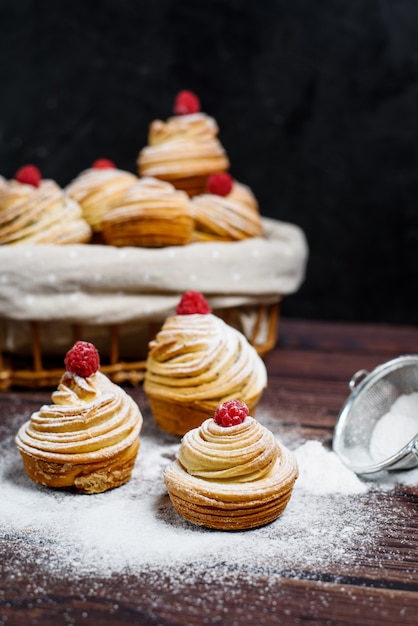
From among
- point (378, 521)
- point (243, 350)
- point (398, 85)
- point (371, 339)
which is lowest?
point (371, 339)

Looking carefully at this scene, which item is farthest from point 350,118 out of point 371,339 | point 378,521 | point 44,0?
point 378,521

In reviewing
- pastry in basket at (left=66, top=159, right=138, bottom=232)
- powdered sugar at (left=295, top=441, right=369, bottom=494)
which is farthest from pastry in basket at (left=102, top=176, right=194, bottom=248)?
powdered sugar at (left=295, top=441, right=369, bottom=494)

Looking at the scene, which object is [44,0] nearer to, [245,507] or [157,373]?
[157,373]

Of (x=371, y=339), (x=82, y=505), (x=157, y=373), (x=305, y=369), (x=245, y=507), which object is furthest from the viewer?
(x=371, y=339)

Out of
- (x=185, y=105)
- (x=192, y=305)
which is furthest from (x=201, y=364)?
(x=185, y=105)

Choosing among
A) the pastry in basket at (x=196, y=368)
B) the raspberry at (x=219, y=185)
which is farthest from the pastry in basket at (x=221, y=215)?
the pastry in basket at (x=196, y=368)

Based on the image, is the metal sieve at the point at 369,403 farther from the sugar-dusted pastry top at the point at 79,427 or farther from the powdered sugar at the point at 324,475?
the sugar-dusted pastry top at the point at 79,427

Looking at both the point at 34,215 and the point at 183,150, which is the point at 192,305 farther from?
the point at 183,150

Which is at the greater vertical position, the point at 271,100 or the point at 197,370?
the point at 271,100
